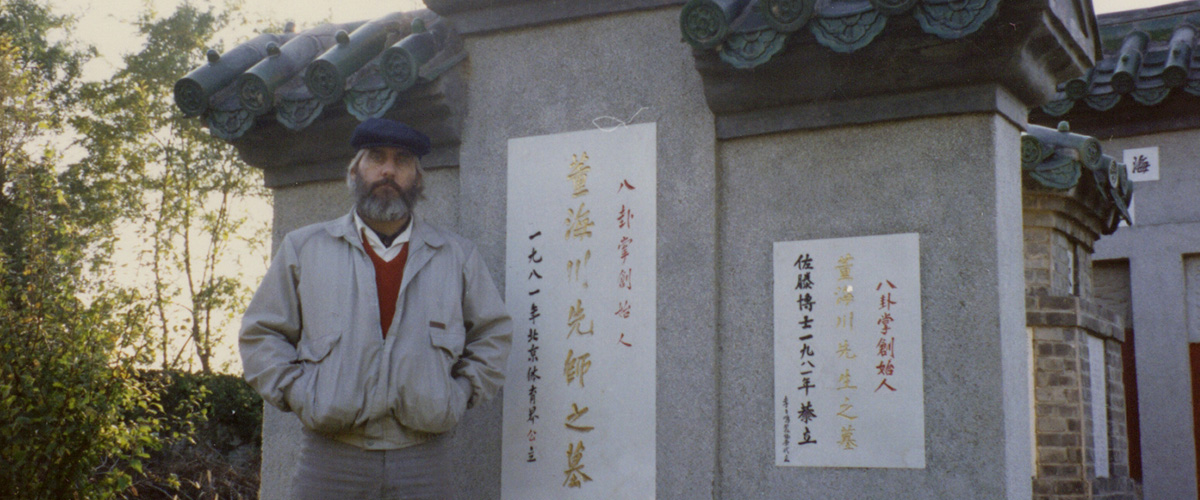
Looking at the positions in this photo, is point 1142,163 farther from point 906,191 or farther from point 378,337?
point 378,337

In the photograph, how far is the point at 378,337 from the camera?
4027 millimetres

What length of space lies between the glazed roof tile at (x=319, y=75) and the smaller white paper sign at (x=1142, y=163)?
18.9 ft

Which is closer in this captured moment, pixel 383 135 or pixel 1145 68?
pixel 383 135

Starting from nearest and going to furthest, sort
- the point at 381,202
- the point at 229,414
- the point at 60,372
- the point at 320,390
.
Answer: the point at 320,390 → the point at 381,202 → the point at 60,372 → the point at 229,414

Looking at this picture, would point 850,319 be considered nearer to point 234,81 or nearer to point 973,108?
point 973,108

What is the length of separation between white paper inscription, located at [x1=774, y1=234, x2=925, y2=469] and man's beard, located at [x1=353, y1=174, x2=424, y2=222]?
150 centimetres

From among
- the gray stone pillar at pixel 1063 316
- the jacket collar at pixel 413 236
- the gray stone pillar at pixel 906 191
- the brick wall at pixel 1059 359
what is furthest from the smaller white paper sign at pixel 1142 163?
the jacket collar at pixel 413 236

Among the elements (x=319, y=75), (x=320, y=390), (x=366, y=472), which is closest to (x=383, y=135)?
(x=319, y=75)

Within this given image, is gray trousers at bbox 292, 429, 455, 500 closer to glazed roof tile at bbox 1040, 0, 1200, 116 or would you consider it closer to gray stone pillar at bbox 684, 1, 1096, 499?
gray stone pillar at bbox 684, 1, 1096, 499

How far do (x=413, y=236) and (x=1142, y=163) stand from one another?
6.43 m

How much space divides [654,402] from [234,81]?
8.65 ft

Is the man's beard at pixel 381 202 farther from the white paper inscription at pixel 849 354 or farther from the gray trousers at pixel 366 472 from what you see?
the white paper inscription at pixel 849 354

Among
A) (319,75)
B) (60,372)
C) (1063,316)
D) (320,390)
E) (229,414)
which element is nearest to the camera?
(320,390)

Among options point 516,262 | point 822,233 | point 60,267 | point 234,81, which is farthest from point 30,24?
point 822,233
